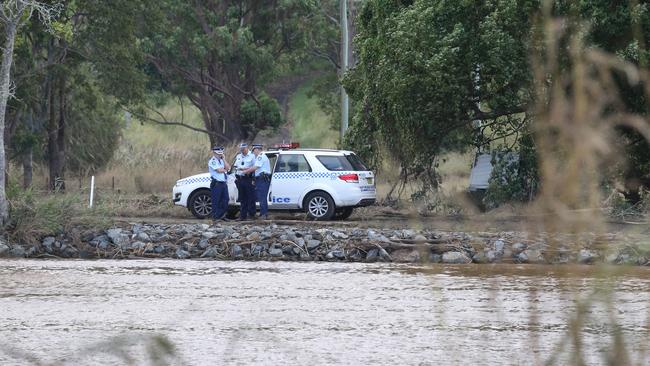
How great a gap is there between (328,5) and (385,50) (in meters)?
25.9

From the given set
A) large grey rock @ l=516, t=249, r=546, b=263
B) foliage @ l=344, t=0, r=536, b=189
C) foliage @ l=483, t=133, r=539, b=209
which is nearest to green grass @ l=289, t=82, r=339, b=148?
foliage @ l=344, t=0, r=536, b=189

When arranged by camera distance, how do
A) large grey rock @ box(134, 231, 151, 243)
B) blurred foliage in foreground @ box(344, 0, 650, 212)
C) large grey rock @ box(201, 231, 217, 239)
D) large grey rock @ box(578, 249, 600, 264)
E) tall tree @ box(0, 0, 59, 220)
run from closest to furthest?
large grey rock @ box(578, 249, 600, 264)
tall tree @ box(0, 0, 59, 220)
large grey rock @ box(201, 231, 217, 239)
large grey rock @ box(134, 231, 151, 243)
blurred foliage in foreground @ box(344, 0, 650, 212)

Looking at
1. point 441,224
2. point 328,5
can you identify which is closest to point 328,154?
point 441,224

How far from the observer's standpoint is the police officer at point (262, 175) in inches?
901

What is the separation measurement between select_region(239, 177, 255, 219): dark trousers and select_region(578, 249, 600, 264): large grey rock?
19.2 metres

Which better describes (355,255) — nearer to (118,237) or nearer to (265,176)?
(265,176)

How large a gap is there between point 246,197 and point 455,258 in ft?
19.8

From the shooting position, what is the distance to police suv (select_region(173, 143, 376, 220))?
76.6 ft

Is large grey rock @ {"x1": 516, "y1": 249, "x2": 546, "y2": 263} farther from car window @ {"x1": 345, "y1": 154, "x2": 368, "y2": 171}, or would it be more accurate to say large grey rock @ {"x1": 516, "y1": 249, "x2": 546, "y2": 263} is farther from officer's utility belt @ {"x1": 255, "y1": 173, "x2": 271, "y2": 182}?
car window @ {"x1": 345, "y1": 154, "x2": 368, "y2": 171}

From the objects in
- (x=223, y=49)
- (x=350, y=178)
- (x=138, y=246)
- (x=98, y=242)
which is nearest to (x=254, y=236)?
(x=138, y=246)

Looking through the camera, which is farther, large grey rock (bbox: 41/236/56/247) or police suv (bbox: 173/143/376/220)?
police suv (bbox: 173/143/376/220)

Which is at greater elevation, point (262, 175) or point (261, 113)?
point (261, 113)

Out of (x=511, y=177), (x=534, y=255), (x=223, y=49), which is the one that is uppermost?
(x=223, y=49)

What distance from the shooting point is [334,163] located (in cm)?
2350
